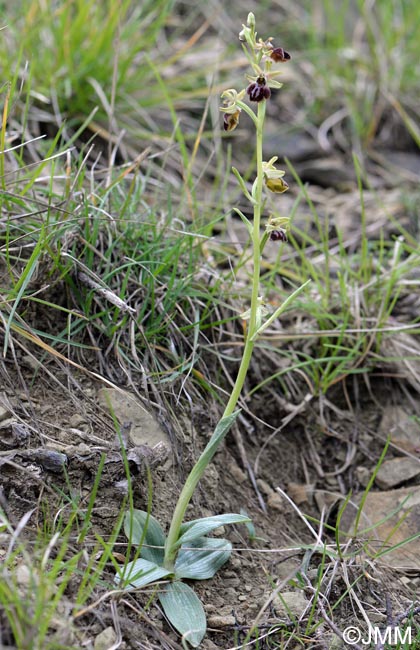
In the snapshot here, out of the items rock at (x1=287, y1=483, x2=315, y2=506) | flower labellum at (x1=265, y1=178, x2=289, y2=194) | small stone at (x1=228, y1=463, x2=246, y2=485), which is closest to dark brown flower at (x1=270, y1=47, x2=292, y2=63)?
flower labellum at (x1=265, y1=178, x2=289, y2=194)

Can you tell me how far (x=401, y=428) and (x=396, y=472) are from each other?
19 centimetres

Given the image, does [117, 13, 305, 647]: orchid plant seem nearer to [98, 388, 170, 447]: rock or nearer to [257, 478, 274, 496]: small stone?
[98, 388, 170, 447]: rock

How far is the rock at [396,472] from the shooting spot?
7.61ft

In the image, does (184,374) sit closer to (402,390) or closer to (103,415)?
(103,415)

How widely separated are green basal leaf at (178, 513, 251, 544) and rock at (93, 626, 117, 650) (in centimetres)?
27

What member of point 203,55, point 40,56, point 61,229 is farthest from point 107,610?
point 203,55

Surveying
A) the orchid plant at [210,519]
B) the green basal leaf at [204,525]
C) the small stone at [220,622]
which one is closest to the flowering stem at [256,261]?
the orchid plant at [210,519]

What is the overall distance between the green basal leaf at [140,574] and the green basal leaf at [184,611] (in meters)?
0.04

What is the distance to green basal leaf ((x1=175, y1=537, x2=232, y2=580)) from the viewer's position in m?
1.79

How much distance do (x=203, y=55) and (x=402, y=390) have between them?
2.25 metres

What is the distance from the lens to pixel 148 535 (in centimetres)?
180

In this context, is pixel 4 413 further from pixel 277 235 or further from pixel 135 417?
pixel 277 235

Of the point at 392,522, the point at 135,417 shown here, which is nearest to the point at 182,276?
the point at 135,417

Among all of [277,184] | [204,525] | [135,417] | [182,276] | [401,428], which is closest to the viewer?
[277,184]
